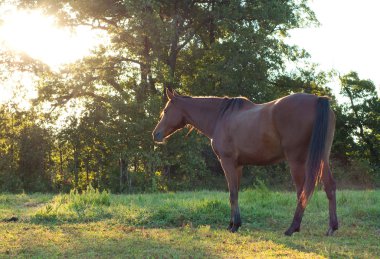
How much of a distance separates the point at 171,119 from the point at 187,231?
98.7 inches

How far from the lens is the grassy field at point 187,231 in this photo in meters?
5.72

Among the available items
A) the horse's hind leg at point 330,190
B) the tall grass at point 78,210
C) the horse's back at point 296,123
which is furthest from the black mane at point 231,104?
the tall grass at point 78,210

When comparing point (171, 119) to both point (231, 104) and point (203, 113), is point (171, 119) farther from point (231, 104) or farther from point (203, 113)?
point (231, 104)

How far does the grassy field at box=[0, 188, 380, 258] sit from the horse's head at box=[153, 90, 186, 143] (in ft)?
4.60

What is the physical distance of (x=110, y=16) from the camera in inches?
850

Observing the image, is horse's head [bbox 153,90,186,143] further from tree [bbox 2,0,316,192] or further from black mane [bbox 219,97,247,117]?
tree [bbox 2,0,316,192]

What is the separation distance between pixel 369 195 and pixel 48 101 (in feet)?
45.6

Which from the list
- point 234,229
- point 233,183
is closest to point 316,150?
point 233,183

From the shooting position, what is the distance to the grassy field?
5.72 meters

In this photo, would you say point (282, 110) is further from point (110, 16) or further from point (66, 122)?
point (110, 16)

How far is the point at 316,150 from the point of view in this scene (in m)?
6.61

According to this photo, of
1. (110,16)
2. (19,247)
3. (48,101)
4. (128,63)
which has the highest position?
(110,16)

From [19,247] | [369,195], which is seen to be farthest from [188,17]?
[19,247]

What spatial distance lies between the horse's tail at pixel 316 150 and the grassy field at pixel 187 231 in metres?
0.70
